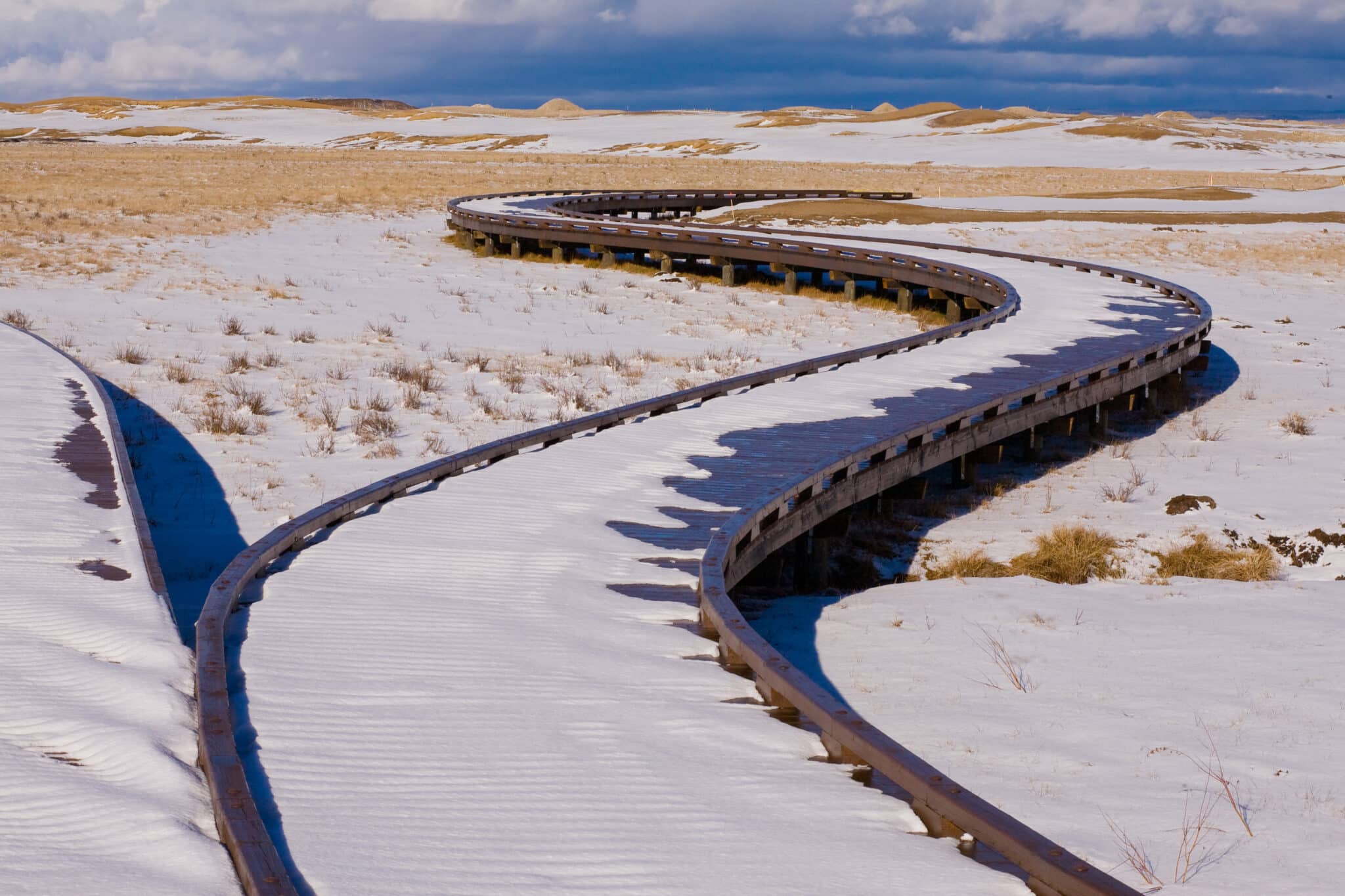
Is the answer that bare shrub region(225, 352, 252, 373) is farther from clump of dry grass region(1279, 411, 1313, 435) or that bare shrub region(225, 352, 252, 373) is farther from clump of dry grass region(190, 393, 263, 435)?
clump of dry grass region(1279, 411, 1313, 435)

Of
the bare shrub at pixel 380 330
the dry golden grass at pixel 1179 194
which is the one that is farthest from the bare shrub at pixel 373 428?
the dry golden grass at pixel 1179 194

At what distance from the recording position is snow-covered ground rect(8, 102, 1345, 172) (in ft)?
270

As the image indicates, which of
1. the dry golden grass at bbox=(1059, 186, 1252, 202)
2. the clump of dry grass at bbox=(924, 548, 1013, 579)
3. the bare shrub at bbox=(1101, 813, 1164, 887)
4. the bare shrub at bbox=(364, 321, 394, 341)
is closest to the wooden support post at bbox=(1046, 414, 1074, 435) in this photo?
the clump of dry grass at bbox=(924, 548, 1013, 579)

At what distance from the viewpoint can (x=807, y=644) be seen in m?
8.68

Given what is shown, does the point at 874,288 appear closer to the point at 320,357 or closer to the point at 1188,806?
the point at 320,357

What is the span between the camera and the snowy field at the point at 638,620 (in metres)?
4.78

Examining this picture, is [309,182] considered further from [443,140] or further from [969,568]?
[443,140]

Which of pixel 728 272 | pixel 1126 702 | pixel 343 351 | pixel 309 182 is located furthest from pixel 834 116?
pixel 1126 702

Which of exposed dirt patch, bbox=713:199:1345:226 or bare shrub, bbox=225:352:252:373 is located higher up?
exposed dirt patch, bbox=713:199:1345:226

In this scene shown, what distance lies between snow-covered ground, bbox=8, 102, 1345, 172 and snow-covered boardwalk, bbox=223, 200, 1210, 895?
7419 cm

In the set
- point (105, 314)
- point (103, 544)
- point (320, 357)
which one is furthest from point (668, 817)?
point (105, 314)

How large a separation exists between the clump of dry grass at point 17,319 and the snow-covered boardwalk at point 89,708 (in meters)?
9.39

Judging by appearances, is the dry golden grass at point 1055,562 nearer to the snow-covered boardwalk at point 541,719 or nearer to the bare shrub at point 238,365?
the snow-covered boardwalk at point 541,719

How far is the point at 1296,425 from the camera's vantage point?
1449 centimetres
